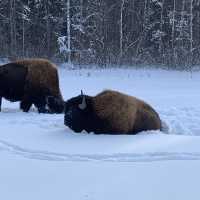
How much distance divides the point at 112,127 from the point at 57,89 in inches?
134

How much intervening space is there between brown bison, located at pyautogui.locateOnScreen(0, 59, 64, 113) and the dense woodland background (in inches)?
612

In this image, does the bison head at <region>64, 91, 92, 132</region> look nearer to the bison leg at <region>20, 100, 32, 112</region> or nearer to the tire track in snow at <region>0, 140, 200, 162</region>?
the tire track in snow at <region>0, 140, 200, 162</region>

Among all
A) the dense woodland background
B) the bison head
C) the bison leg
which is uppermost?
the dense woodland background

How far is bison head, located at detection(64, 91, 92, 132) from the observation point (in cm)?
852

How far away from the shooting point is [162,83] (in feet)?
71.5

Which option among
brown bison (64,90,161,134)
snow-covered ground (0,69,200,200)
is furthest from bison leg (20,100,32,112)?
brown bison (64,90,161,134)

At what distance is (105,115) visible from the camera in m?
8.51

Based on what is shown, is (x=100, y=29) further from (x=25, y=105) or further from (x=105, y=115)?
(x=105, y=115)

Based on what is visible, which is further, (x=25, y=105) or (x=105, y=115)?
(x=25, y=105)

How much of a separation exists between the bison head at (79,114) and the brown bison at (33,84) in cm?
284

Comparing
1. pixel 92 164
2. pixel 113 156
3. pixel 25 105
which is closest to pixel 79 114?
pixel 113 156

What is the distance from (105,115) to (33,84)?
3383 millimetres

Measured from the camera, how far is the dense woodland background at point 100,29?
28.1 m

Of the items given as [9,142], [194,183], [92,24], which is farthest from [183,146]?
[92,24]
